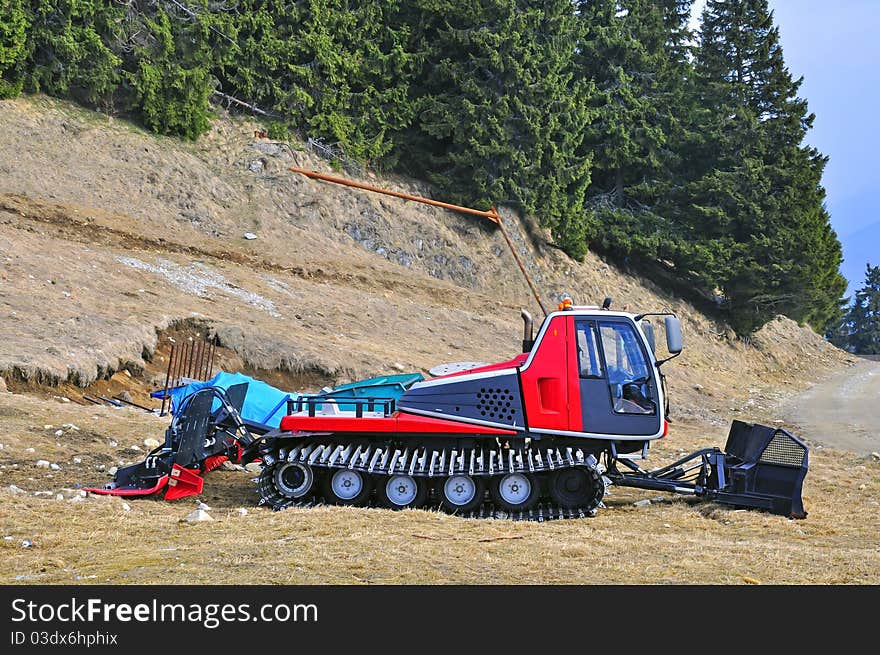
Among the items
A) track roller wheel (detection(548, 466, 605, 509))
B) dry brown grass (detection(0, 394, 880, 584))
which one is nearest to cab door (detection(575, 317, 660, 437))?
track roller wheel (detection(548, 466, 605, 509))

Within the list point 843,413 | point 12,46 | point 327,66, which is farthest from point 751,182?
point 12,46

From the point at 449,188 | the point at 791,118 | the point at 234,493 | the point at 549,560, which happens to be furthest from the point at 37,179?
the point at 791,118

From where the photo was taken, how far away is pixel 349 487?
10.9m

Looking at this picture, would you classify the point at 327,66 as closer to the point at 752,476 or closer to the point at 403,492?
the point at 403,492

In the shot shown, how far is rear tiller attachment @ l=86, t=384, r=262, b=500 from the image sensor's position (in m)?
10.9

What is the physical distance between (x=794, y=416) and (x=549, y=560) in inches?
812

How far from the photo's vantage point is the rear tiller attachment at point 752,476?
10.9 meters

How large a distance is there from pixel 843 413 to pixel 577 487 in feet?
61.3

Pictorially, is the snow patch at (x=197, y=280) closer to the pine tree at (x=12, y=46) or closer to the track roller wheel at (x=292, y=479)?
the pine tree at (x=12, y=46)

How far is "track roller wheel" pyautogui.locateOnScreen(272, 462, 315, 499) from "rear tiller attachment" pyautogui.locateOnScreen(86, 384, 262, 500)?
0.55 meters

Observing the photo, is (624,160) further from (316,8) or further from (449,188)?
(316,8)

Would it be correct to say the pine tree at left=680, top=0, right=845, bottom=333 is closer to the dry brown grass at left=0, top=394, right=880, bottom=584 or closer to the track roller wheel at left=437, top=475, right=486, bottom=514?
the dry brown grass at left=0, top=394, right=880, bottom=584

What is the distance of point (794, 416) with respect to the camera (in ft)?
87.7

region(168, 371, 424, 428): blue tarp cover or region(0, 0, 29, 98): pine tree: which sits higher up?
region(0, 0, 29, 98): pine tree
